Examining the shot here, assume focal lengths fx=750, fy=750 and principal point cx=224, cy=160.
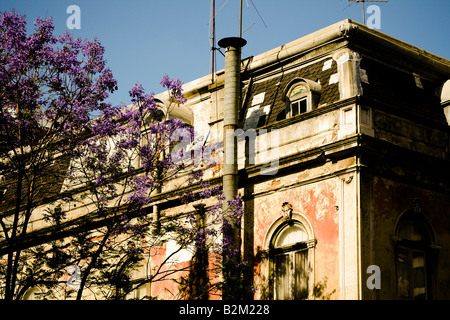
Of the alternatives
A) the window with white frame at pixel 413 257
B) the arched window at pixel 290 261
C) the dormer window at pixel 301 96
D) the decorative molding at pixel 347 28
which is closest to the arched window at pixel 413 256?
the window with white frame at pixel 413 257

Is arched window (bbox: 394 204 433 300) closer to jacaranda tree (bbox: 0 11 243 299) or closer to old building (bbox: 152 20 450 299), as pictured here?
old building (bbox: 152 20 450 299)

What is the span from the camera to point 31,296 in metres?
24.7

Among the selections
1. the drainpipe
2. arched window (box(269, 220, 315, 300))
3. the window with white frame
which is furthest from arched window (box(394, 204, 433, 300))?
the drainpipe

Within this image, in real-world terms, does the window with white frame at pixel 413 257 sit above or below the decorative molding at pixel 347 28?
below

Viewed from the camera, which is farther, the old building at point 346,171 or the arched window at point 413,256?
the arched window at point 413,256

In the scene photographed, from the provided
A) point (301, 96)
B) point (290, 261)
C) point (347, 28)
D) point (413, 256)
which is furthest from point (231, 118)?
point (413, 256)

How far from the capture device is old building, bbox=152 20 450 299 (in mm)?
16578

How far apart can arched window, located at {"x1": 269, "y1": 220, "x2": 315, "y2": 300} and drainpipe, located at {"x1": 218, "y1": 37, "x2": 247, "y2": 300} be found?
981 millimetres

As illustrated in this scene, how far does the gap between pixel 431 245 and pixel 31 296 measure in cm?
1355

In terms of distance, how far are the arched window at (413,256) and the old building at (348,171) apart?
0.03m

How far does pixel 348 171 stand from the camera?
16.7 metres

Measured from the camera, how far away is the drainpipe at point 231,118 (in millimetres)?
18500

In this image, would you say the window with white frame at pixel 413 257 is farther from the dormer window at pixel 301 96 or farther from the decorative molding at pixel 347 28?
the decorative molding at pixel 347 28
